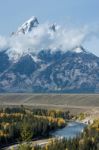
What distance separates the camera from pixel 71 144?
19462 cm

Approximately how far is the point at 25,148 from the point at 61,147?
43.1 m

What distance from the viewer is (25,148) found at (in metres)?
148

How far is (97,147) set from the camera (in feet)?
636

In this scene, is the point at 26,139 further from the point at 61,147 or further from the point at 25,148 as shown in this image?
the point at 61,147

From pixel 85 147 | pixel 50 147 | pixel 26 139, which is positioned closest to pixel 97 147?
pixel 85 147

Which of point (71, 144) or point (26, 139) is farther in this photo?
point (71, 144)

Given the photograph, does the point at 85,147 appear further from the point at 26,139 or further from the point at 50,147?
the point at 26,139

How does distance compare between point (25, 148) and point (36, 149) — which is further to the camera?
point (36, 149)

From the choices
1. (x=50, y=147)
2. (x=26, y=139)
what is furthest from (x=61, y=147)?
(x=26, y=139)

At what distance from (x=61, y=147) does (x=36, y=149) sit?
997cm

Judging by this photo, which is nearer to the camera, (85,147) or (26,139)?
(26,139)

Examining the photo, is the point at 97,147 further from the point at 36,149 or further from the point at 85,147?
the point at 36,149

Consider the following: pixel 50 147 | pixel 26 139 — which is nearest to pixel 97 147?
pixel 50 147

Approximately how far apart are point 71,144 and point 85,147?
17.2 feet
